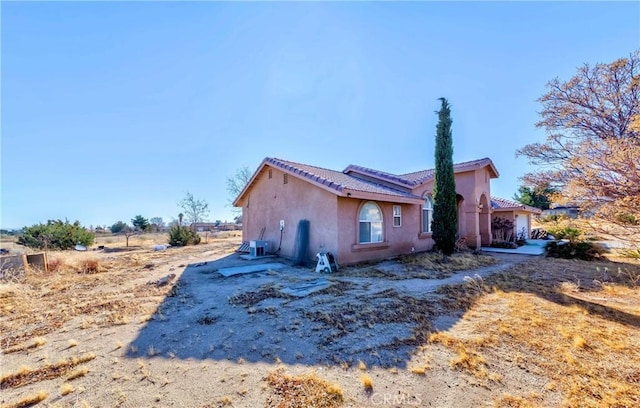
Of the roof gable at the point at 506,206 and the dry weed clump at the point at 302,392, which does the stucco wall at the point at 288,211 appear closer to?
the dry weed clump at the point at 302,392

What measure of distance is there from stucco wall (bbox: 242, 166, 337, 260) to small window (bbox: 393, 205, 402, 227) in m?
3.84

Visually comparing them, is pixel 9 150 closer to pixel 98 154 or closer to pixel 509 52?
pixel 98 154

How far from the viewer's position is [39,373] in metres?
3.56

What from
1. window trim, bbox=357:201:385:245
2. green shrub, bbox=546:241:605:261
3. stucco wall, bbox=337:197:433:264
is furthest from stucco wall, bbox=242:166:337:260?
green shrub, bbox=546:241:605:261

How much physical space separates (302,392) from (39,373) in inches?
145

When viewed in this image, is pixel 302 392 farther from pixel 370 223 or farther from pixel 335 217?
pixel 370 223

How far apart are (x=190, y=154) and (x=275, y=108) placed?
1584 centimetres

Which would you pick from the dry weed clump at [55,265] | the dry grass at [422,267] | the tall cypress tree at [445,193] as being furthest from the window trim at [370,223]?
the dry weed clump at [55,265]

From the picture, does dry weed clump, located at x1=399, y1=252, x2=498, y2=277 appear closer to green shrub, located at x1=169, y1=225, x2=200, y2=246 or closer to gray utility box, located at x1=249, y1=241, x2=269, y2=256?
gray utility box, located at x1=249, y1=241, x2=269, y2=256

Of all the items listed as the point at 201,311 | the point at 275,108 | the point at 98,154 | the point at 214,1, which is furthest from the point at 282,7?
the point at 98,154

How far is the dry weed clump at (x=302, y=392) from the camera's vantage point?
285 centimetres

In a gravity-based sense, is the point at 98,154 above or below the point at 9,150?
above

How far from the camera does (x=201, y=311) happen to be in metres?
5.94

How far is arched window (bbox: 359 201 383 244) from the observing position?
11.5 metres
